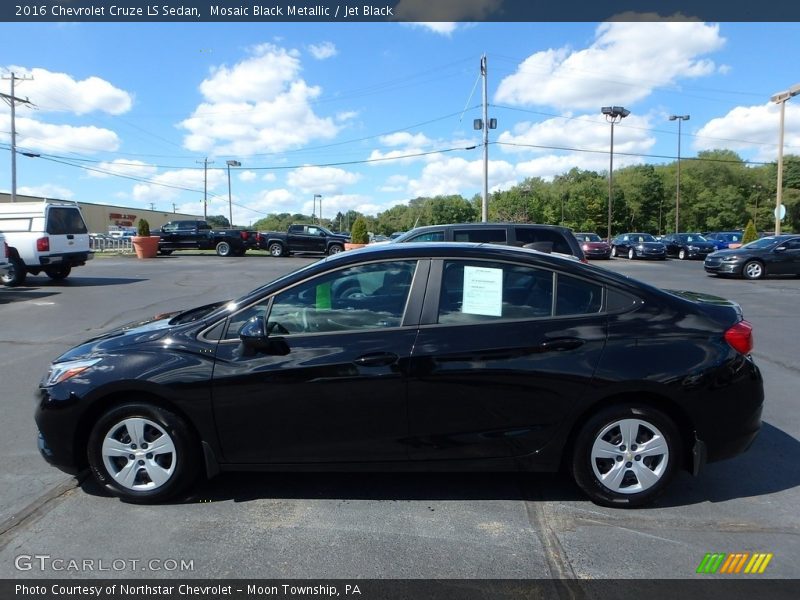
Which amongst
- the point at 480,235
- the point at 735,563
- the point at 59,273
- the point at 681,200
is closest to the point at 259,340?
the point at 735,563

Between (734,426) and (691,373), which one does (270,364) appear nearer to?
(691,373)

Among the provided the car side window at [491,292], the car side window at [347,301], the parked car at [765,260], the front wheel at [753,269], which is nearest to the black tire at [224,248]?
the parked car at [765,260]

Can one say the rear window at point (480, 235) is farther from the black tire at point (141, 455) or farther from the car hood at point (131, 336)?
the black tire at point (141, 455)

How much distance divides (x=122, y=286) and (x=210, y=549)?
49.2 ft

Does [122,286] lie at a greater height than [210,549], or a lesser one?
greater

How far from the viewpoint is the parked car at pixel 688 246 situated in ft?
112

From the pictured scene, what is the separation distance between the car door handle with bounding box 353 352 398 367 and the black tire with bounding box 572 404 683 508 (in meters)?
1.25

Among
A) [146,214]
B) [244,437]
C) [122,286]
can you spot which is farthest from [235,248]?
[146,214]

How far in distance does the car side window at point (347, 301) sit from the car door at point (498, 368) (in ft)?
0.72

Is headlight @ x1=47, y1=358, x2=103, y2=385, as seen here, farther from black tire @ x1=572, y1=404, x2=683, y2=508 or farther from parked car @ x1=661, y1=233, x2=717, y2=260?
parked car @ x1=661, y1=233, x2=717, y2=260
